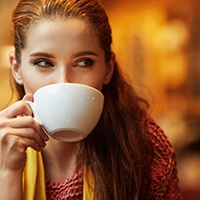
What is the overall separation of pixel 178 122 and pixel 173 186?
210 cm

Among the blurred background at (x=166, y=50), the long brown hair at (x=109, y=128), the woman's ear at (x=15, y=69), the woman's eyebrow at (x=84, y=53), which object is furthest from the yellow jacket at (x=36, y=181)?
the blurred background at (x=166, y=50)

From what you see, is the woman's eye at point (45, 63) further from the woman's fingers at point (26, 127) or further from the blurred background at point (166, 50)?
the blurred background at point (166, 50)

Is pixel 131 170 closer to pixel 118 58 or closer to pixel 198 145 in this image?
pixel 118 58

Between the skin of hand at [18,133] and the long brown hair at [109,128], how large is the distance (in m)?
0.19

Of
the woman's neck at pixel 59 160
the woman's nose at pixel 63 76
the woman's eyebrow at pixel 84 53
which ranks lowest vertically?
the woman's neck at pixel 59 160

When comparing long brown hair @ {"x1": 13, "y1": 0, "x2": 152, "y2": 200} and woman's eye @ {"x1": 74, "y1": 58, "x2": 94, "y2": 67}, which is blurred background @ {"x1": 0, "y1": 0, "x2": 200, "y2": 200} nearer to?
long brown hair @ {"x1": 13, "y1": 0, "x2": 152, "y2": 200}

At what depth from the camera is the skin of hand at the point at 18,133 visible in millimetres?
852

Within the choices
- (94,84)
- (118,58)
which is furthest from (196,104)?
(94,84)

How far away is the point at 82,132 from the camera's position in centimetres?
83

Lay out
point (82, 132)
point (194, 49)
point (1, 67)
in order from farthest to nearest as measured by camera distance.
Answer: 1. point (194, 49)
2. point (1, 67)
3. point (82, 132)

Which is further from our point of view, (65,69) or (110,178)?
(110,178)

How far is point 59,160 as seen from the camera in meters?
1.11

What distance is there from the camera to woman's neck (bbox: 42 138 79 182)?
1.10 m

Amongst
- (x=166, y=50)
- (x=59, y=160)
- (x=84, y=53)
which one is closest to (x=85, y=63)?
(x=84, y=53)
